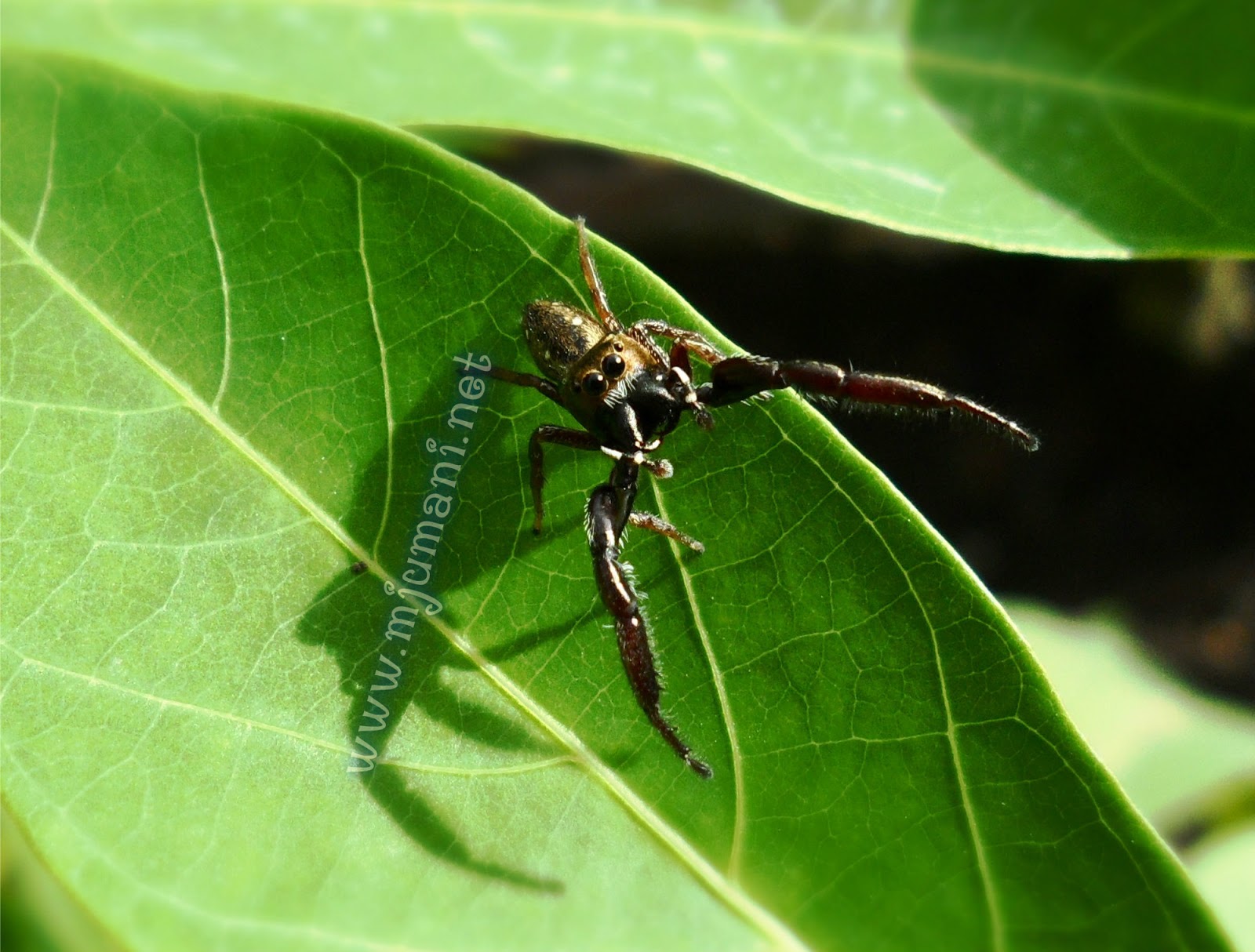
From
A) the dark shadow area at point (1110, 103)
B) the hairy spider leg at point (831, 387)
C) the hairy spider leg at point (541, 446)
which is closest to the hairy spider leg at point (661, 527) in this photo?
the hairy spider leg at point (541, 446)

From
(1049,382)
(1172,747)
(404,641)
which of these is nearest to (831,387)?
(404,641)

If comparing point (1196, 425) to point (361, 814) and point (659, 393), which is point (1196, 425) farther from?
point (361, 814)

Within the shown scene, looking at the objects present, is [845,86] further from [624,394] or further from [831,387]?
[624,394]

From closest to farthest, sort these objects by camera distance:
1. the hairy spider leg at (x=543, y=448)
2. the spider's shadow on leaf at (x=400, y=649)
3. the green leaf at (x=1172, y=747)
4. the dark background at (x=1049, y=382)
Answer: the spider's shadow on leaf at (x=400, y=649) → the hairy spider leg at (x=543, y=448) → the green leaf at (x=1172, y=747) → the dark background at (x=1049, y=382)

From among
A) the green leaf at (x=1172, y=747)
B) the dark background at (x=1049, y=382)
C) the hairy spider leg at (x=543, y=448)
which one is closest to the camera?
the hairy spider leg at (x=543, y=448)

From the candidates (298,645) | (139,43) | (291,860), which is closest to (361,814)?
(291,860)

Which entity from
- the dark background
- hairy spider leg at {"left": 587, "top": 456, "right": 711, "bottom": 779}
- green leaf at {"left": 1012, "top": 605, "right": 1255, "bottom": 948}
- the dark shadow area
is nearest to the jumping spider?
hairy spider leg at {"left": 587, "top": 456, "right": 711, "bottom": 779}

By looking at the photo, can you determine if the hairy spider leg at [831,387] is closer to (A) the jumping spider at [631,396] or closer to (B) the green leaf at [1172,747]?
(A) the jumping spider at [631,396]
